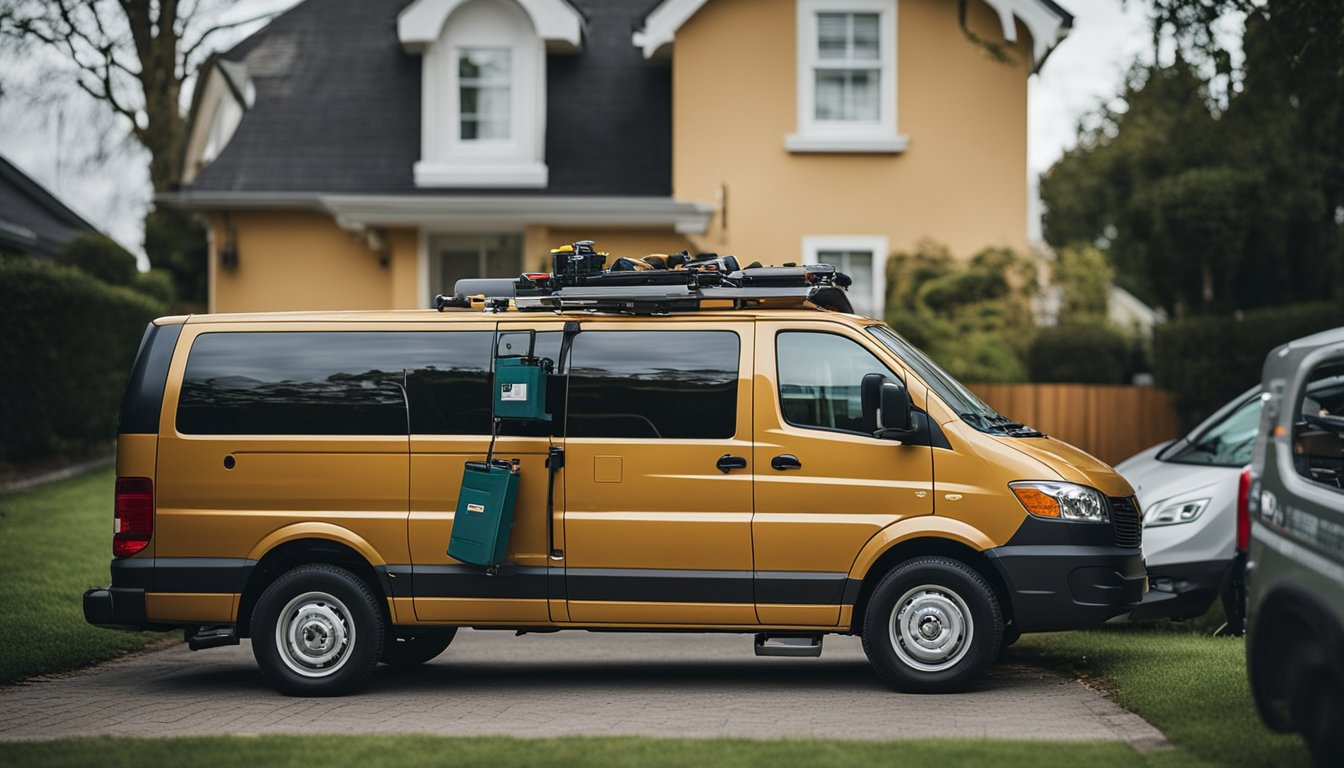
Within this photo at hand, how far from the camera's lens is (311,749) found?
7469 mm

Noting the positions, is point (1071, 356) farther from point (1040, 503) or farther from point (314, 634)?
point (314, 634)

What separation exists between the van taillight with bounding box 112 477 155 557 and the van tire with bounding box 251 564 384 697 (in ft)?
2.73

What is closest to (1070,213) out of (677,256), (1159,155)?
(1159,155)

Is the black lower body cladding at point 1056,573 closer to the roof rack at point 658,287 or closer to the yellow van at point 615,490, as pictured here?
the yellow van at point 615,490

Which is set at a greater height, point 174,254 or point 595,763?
point 174,254

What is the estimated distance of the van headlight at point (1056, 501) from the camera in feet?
30.0

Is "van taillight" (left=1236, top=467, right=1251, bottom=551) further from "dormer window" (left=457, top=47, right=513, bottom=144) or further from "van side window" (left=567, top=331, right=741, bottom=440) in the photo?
"dormer window" (left=457, top=47, right=513, bottom=144)

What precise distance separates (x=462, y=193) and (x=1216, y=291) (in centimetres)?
1270

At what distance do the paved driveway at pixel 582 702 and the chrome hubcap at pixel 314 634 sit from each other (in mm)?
249

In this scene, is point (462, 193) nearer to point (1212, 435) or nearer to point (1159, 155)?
point (1212, 435)

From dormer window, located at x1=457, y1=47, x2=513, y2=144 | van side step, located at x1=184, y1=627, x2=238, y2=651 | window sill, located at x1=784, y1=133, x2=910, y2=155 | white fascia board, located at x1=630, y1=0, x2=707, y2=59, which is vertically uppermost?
white fascia board, located at x1=630, y1=0, x2=707, y2=59

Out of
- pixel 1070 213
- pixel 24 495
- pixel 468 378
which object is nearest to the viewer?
pixel 468 378

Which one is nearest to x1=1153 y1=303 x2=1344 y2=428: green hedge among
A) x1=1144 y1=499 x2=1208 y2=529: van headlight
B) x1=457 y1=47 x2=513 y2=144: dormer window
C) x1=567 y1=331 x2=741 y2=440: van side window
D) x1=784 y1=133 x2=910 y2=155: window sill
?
x1=784 y1=133 x2=910 y2=155: window sill

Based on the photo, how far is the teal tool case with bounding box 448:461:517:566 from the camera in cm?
925
